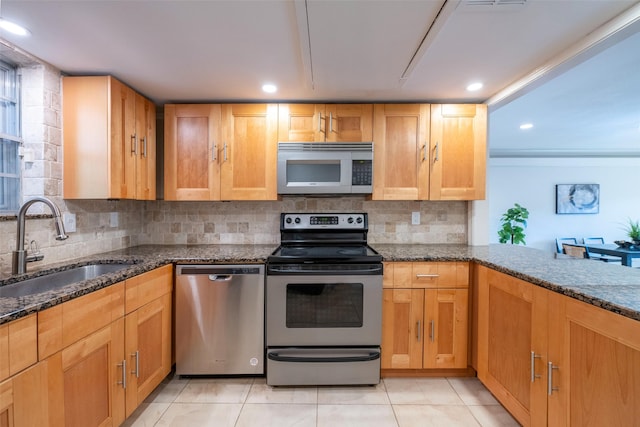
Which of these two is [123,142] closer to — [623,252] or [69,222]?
[69,222]

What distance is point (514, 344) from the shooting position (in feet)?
5.28

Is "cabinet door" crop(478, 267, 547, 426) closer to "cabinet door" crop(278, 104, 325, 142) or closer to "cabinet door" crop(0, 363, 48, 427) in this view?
"cabinet door" crop(278, 104, 325, 142)

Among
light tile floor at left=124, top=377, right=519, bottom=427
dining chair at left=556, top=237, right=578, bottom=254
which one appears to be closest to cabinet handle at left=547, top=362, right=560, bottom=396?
light tile floor at left=124, top=377, right=519, bottom=427

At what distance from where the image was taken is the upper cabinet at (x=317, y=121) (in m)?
2.35

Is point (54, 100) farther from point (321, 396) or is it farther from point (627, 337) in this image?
point (627, 337)

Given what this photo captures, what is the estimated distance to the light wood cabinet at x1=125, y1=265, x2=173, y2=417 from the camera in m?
1.59

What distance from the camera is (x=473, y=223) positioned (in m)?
2.58

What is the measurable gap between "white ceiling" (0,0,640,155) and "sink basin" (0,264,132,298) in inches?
48.9

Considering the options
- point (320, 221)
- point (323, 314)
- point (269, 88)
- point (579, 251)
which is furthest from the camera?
point (579, 251)

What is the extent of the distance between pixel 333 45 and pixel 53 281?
6.56 ft

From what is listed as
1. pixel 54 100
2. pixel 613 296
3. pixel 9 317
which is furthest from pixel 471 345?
pixel 54 100

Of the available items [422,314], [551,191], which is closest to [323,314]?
[422,314]

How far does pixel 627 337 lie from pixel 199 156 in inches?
101

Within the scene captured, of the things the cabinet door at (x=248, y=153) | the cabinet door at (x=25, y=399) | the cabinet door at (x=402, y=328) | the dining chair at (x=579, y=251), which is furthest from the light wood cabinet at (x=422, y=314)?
the dining chair at (x=579, y=251)
